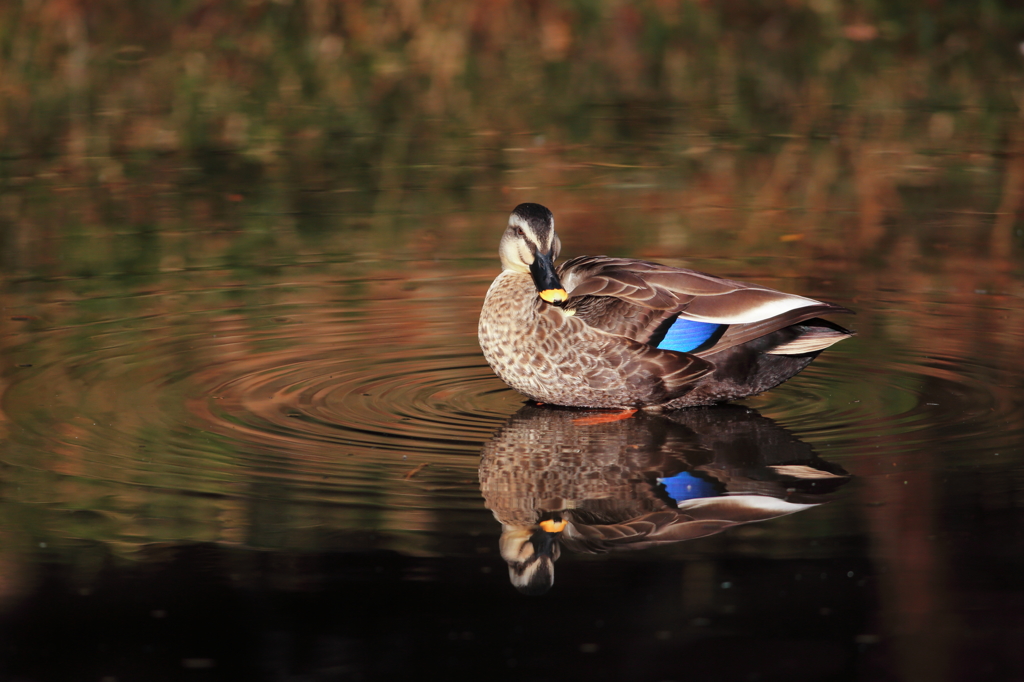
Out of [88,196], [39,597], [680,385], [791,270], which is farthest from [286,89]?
[39,597]

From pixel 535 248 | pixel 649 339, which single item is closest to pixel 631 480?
pixel 649 339

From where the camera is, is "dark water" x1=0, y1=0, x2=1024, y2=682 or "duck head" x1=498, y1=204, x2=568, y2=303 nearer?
"dark water" x1=0, y1=0, x2=1024, y2=682

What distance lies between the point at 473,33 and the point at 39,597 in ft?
47.0

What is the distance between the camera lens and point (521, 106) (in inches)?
587

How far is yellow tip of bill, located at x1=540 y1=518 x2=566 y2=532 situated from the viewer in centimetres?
520

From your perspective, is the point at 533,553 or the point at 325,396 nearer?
the point at 533,553

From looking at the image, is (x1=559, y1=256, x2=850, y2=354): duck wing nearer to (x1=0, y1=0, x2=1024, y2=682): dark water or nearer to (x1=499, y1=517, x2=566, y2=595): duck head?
(x1=0, y1=0, x2=1024, y2=682): dark water

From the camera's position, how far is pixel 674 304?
6.66 metres

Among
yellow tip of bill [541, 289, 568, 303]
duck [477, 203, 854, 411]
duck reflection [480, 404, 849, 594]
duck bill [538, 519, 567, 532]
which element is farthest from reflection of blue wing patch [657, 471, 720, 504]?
yellow tip of bill [541, 289, 568, 303]

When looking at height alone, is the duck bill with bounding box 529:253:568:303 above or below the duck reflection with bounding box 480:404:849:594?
above

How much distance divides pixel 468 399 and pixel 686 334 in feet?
3.28

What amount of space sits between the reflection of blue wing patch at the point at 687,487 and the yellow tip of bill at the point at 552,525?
0.46 metres

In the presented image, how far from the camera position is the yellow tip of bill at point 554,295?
6.56 metres

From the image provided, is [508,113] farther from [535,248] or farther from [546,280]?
[546,280]
